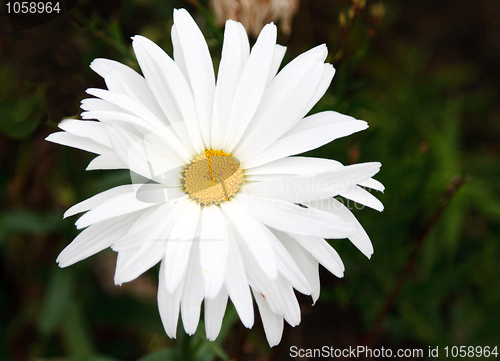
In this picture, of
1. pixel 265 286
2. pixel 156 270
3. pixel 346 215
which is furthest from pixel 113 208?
pixel 156 270

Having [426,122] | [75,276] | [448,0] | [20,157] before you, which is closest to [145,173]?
[75,276]

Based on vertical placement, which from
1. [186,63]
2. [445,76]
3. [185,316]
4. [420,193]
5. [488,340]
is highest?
[445,76]

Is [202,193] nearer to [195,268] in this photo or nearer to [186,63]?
[195,268]

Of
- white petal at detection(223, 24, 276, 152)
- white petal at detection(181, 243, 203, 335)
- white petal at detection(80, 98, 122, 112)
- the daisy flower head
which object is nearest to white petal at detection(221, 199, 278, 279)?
the daisy flower head

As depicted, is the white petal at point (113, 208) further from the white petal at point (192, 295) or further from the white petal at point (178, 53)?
the white petal at point (178, 53)

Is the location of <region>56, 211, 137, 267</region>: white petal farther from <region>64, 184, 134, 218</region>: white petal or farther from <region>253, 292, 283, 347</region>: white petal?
<region>253, 292, 283, 347</region>: white petal

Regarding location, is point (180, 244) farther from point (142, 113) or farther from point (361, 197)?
point (361, 197)

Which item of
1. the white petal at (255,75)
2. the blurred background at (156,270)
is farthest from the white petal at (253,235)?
the blurred background at (156,270)
